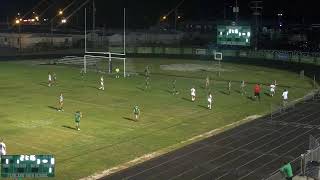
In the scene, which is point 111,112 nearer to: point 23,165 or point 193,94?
point 193,94

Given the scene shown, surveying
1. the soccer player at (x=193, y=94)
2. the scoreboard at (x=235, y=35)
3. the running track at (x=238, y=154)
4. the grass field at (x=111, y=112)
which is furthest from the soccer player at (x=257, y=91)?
the scoreboard at (x=235, y=35)

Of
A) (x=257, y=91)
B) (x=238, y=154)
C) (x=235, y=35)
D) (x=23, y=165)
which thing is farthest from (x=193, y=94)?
(x=235, y=35)

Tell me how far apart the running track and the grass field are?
1944 mm

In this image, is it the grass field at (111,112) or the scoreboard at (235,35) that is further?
the scoreboard at (235,35)

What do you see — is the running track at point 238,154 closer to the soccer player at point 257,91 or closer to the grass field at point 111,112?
the grass field at point 111,112

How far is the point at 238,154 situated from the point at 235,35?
46655 millimetres

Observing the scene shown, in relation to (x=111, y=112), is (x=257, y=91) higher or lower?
higher

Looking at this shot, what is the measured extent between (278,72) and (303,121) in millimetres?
33902

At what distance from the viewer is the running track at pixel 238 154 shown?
81.9 feet

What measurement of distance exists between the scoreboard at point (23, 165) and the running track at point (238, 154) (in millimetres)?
5749

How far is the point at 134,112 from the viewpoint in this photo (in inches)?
1497

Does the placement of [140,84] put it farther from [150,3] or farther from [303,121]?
[150,3]

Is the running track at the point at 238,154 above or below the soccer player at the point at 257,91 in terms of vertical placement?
below

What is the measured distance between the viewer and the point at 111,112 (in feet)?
131
